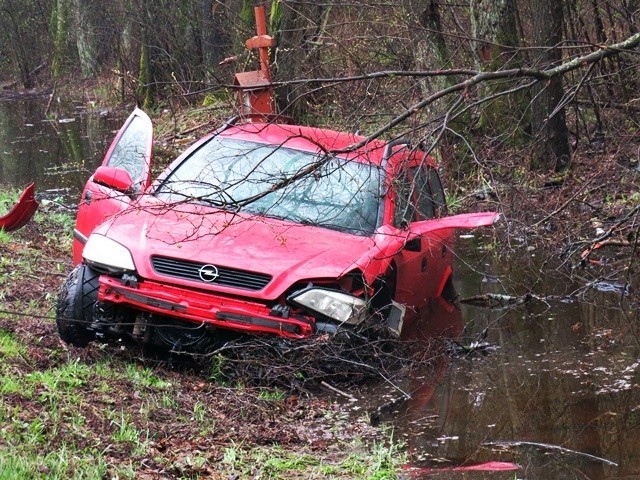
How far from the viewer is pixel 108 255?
23.2ft

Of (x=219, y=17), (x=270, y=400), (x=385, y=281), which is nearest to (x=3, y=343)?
(x=270, y=400)

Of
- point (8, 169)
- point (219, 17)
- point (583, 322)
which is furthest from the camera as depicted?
point (219, 17)

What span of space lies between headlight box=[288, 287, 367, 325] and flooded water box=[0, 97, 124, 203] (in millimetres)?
8923

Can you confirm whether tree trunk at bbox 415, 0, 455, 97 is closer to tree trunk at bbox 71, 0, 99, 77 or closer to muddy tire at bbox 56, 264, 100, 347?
muddy tire at bbox 56, 264, 100, 347

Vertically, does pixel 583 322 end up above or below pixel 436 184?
below

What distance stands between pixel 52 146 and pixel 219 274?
60.8 feet

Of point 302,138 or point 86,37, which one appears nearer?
point 302,138

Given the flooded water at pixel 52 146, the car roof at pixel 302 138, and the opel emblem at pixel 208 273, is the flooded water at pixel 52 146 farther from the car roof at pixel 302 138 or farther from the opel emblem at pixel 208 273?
the opel emblem at pixel 208 273

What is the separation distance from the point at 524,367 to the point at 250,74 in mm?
7023

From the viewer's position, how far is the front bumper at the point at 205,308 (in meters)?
6.75

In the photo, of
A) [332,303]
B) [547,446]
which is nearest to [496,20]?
[332,303]

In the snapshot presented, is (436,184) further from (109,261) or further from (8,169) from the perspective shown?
(8,169)

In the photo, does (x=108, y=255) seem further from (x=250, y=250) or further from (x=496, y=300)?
(x=496, y=300)

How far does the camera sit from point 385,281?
740 cm
